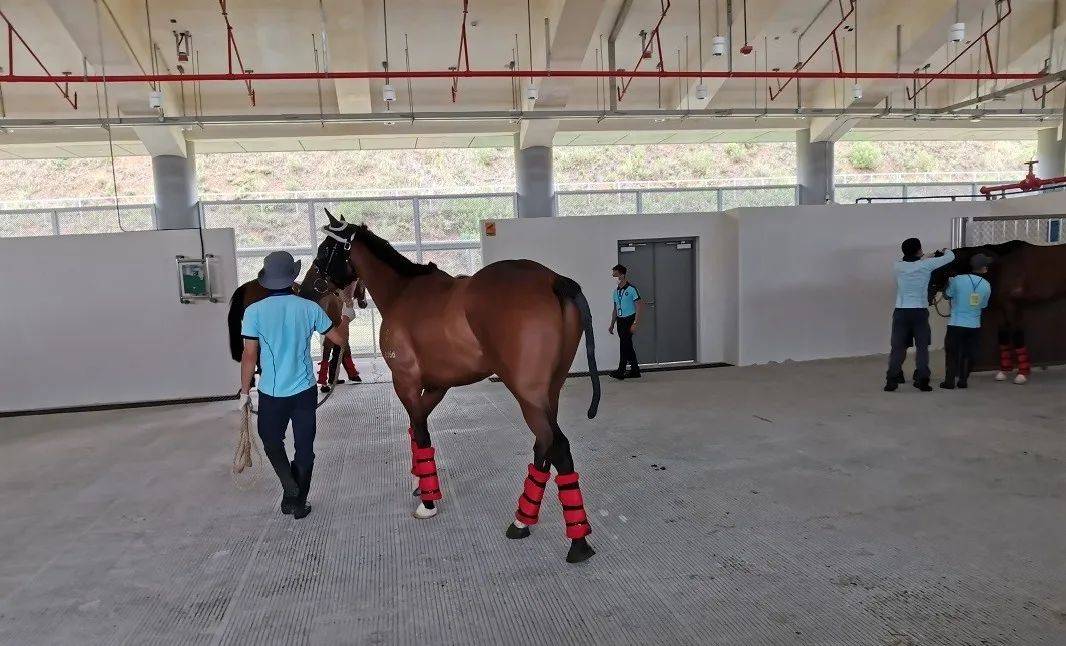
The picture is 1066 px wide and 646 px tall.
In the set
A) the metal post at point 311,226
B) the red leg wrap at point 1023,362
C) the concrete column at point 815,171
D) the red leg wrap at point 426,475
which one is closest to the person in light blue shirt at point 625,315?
the red leg wrap at point 1023,362

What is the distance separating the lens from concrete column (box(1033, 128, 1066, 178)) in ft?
45.9

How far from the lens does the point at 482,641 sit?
2252 mm

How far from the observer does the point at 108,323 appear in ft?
23.7

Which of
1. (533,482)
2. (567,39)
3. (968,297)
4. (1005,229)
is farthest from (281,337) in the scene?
(1005,229)

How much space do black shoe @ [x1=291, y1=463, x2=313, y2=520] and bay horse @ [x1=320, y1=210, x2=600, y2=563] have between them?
654 mm

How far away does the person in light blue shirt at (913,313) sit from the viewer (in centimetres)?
623

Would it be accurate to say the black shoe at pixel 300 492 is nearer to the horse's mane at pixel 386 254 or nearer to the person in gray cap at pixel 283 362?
the person in gray cap at pixel 283 362

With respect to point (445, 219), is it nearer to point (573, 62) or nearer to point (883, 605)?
point (573, 62)

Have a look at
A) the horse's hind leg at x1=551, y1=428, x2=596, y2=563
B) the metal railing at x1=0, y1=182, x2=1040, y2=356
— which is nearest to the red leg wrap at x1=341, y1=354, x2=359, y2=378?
the metal railing at x1=0, y1=182, x2=1040, y2=356

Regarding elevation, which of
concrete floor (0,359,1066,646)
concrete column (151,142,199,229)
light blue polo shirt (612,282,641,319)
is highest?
concrete column (151,142,199,229)

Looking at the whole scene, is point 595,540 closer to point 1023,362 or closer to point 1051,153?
point 1023,362

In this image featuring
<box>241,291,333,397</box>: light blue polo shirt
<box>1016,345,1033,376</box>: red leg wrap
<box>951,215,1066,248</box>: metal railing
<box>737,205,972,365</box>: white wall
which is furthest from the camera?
<box>737,205,972,365</box>: white wall

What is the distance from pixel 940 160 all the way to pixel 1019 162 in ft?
12.6

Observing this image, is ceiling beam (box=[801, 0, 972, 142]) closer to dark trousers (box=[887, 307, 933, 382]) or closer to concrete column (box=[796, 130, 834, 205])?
concrete column (box=[796, 130, 834, 205])
